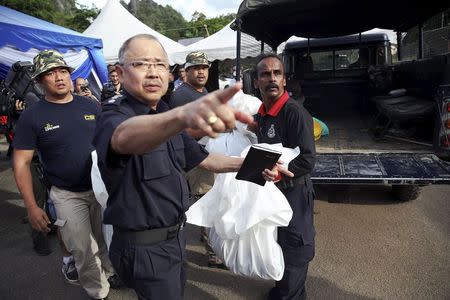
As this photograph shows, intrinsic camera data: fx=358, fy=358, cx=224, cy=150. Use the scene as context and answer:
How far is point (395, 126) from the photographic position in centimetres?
435

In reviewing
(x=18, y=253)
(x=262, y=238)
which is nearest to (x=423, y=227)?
(x=262, y=238)

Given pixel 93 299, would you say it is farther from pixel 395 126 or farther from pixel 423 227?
pixel 395 126

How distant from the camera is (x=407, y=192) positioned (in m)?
4.28

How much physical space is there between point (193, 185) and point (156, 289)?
7.13 ft

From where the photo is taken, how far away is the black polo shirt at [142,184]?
1.51 meters

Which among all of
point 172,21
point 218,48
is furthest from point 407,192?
point 172,21

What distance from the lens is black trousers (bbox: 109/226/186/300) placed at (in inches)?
65.3

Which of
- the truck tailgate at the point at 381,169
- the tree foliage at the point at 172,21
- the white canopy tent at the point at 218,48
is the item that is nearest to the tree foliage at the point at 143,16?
the tree foliage at the point at 172,21

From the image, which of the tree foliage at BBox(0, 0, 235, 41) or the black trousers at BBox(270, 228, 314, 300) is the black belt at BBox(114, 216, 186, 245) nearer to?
the black trousers at BBox(270, 228, 314, 300)

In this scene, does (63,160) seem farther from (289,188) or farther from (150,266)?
(289,188)

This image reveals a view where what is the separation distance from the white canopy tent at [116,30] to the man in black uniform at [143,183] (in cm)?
1327

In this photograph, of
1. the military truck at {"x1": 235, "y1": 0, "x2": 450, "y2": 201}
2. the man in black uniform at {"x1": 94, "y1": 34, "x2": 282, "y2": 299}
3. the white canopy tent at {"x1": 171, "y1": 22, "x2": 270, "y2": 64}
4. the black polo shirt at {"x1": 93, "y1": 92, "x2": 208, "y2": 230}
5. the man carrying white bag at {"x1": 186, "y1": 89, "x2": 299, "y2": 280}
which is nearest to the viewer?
the man in black uniform at {"x1": 94, "y1": 34, "x2": 282, "y2": 299}

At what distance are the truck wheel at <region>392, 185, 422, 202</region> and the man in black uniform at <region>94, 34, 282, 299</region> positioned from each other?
3.36 meters

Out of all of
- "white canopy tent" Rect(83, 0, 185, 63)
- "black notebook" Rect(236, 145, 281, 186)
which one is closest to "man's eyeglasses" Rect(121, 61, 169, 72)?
"black notebook" Rect(236, 145, 281, 186)
